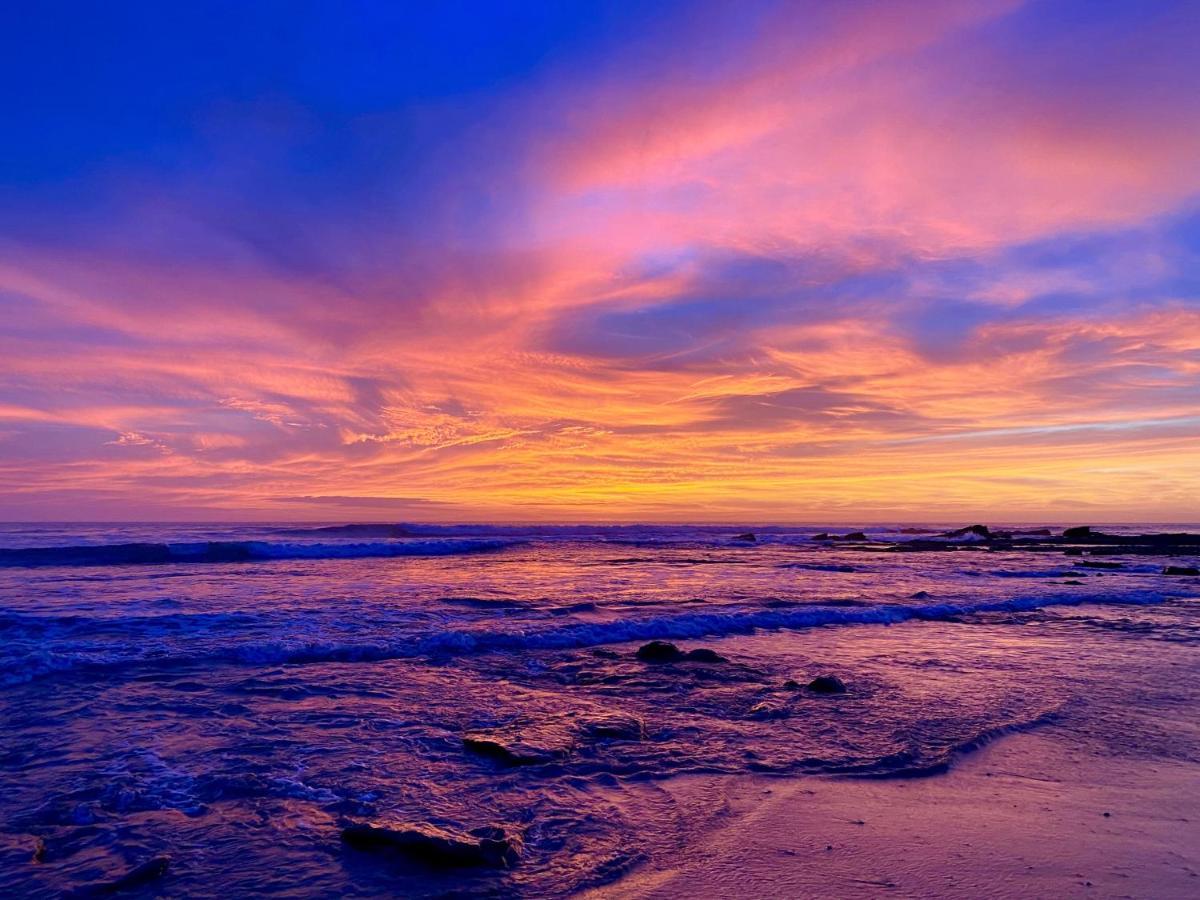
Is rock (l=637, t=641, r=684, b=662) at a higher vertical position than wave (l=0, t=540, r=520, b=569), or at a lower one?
lower

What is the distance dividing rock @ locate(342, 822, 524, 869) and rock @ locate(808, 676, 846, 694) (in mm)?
6098

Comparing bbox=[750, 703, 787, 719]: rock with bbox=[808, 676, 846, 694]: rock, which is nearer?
bbox=[750, 703, 787, 719]: rock

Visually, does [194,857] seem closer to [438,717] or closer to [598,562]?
[438,717]

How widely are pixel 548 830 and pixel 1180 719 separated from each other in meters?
8.32

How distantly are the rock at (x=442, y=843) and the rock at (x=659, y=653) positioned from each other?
24.4 feet

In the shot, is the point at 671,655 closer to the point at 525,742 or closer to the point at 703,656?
the point at 703,656

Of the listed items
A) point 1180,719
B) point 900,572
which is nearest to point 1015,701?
point 1180,719

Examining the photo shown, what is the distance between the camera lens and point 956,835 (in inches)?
222

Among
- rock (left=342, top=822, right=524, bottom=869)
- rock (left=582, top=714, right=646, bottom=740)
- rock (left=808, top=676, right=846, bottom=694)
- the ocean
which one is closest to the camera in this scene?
rock (left=342, top=822, right=524, bottom=869)

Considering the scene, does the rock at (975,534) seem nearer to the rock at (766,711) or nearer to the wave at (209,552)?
the wave at (209,552)

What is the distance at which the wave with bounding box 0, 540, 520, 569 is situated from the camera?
117 ft

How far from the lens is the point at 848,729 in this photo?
8461mm

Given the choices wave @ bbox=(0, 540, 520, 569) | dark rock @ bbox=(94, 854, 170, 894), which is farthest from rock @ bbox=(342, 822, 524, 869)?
wave @ bbox=(0, 540, 520, 569)

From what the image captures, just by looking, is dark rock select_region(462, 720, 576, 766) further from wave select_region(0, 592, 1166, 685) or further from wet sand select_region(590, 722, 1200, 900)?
wave select_region(0, 592, 1166, 685)
